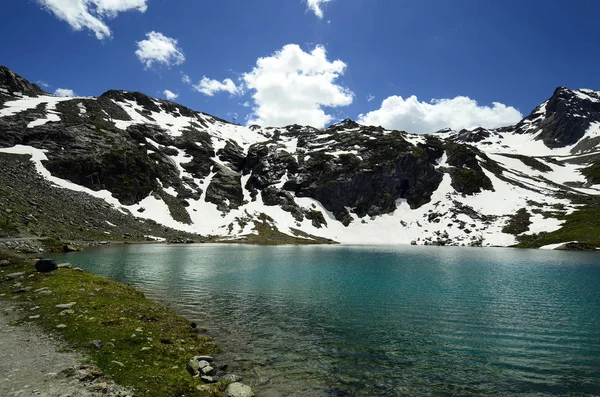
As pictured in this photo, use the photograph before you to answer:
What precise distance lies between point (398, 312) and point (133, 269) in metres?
40.6

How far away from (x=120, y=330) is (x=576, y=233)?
6782 inches

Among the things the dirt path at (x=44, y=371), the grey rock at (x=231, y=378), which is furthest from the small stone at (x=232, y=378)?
the dirt path at (x=44, y=371)

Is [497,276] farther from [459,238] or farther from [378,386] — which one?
[459,238]

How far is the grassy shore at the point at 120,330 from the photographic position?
13.9 metres

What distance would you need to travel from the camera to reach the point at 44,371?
42.6ft

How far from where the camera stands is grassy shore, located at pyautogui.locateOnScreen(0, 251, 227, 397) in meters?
13.9

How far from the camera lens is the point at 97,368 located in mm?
13758

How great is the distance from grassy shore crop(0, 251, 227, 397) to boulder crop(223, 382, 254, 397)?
20.7 inches

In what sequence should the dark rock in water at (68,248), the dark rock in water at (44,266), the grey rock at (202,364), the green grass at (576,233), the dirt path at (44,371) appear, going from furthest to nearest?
the green grass at (576,233), the dark rock in water at (68,248), the dark rock in water at (44,266), the grey rock at (202,364), the dirt path at (44,371)

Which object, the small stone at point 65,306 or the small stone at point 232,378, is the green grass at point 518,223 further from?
the small stone at point 65,306

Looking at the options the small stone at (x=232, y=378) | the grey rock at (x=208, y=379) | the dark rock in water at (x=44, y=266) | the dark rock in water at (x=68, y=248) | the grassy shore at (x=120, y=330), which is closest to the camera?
the grassy shore at (x=120, y=330)

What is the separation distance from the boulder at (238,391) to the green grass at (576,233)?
15552 centimetres

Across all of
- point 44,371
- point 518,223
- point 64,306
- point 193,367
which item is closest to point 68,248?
point 64,306

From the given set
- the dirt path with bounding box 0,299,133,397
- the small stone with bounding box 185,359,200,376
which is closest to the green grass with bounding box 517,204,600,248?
the small stone with bounding box 185,359,200,376
